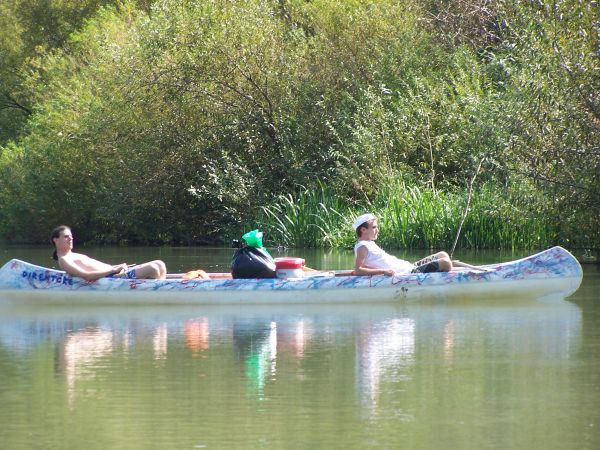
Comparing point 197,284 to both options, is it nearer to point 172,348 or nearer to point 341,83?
point 172,348

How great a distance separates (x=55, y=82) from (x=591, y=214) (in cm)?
2591

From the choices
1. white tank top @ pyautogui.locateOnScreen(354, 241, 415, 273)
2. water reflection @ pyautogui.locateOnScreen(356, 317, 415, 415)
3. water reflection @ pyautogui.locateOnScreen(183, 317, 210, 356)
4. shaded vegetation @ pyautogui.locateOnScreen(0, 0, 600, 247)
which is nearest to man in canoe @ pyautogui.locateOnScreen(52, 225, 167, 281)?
water reflection @ pyautogui.locateOnScreen(183, 317, 210, 356)

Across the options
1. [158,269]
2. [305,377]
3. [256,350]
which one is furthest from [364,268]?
[305,377]

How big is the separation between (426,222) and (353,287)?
39.5 feet

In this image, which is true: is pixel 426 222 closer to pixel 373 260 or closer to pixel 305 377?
pixel 373 260

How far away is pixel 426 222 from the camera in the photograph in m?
26.7

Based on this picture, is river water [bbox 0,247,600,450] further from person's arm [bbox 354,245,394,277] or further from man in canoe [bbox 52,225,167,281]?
man in canoe [bbox 52,225,167,281]

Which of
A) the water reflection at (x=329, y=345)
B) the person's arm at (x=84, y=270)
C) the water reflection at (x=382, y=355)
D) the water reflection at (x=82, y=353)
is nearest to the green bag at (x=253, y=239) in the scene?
the water reflection at (x=329, y=345)

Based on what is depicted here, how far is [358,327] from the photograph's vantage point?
12.9m

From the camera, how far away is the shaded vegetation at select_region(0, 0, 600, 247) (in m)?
27.3

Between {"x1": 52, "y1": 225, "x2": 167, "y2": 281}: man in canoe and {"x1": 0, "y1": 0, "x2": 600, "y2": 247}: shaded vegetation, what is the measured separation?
7664 mm

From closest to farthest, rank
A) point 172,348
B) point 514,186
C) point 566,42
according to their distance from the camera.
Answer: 1. point 172,348
2. point 566,42
3. point 514,186

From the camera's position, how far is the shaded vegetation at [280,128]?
89.5 feet

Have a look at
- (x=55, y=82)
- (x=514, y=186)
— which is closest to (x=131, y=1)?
(x=55, y=82)
